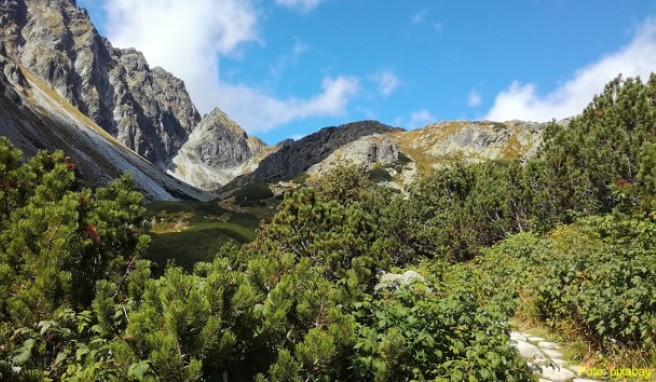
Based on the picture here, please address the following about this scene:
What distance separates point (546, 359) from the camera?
8.06m

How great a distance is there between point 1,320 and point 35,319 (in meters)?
0.35

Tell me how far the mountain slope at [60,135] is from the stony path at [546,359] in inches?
3289

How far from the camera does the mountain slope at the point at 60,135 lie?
8500 cm

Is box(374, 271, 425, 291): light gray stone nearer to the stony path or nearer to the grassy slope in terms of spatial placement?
the stony path

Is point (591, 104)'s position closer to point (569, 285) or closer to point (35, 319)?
point (569, 285)

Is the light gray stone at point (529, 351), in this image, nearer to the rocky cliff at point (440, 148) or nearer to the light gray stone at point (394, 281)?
the light gray stone at point (394, 281)

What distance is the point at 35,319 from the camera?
18.4 feet

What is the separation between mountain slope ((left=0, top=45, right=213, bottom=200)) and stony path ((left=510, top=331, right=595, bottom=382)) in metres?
Result: 83.5

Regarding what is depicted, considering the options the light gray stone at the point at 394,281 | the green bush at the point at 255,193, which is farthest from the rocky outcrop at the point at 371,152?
the light gray stone at the point at 394,281

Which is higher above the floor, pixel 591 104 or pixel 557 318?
pixel 591 104

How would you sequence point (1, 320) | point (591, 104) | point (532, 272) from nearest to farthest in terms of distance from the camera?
1. point (1, 320)
2. point (532, 272)
3. point (591, 104)

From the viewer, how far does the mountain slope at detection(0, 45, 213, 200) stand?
85000mm

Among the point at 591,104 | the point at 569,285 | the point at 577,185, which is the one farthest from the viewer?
the point at 591,104

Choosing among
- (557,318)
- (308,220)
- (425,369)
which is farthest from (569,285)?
(308,220)
